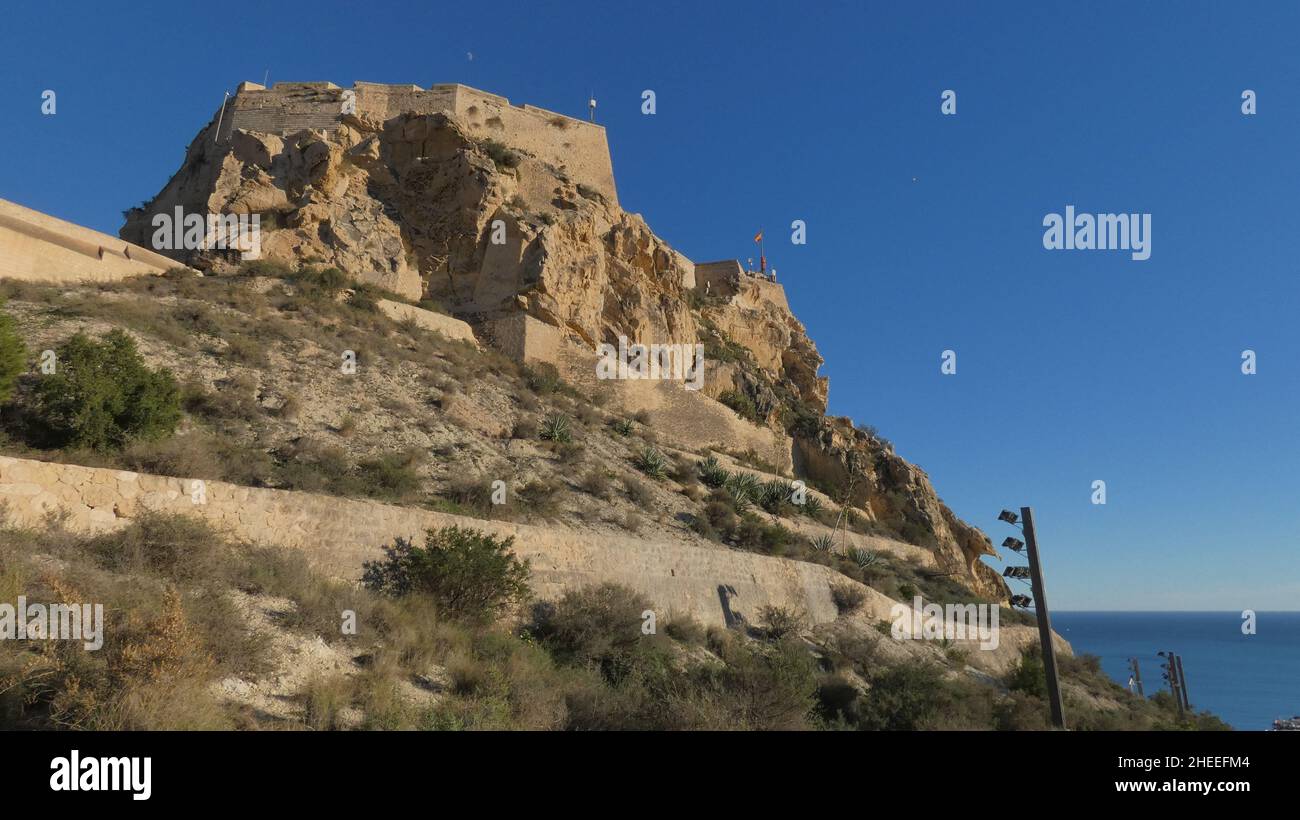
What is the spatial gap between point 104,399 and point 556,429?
9157mm

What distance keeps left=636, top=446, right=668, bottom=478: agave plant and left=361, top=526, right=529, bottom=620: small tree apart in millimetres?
8577

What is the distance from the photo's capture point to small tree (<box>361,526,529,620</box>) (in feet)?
28.3

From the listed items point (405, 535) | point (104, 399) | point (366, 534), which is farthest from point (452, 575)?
point (104, 399)

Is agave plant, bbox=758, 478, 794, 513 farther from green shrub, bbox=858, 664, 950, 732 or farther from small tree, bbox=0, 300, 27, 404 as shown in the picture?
small tree, bbox=0, 300, 27, 404

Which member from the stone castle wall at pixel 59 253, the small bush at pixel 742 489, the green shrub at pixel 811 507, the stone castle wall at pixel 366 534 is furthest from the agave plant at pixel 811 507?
the stone castle wall at pixel 59 253

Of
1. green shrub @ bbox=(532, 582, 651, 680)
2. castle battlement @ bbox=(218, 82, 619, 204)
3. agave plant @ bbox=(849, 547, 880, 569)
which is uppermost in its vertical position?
castle battlement @ bbox=(218, 82, 619, 204)

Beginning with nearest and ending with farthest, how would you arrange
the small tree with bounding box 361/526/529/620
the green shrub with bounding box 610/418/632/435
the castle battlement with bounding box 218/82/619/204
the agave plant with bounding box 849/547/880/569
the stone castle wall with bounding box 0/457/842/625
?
the stone castle wall with bounding box 0/457/842/625
the small tree with bounding box 361/526/529/620
the agave plant with bounding box 849/547/880/569
the green shrub with bounding box 610/418/632/435
the castle battlement with bounding box 218/82/619/204

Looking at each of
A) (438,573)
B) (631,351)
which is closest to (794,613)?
(438,573)

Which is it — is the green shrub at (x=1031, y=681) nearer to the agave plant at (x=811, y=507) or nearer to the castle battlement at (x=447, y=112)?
the agave plant at (x=811, y=507)

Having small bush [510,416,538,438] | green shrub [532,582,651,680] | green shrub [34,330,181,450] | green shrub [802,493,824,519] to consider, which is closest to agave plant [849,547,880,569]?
green shrub [802,493,824,519]

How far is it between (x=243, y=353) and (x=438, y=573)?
831 centimetres

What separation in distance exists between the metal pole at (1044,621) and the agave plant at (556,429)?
32.2 feet
